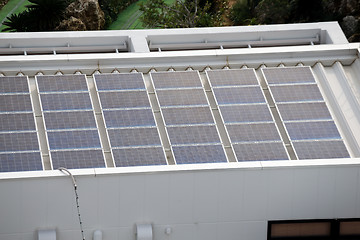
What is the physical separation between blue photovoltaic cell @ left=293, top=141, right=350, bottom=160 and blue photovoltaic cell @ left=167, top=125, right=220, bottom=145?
2.71m

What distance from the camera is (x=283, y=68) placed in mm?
29594

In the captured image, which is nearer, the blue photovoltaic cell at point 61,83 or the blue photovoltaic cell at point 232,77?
the blue photovoltaic cell at point 61,83

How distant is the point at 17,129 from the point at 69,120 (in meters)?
1.73

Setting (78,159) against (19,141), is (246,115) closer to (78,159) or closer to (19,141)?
(78,159)

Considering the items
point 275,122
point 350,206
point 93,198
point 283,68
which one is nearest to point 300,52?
point 283,68

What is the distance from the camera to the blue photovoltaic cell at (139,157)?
82.7ft

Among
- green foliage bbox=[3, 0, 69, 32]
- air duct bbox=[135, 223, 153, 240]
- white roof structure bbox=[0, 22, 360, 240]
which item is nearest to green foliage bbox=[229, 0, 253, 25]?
green foliage bbox=[3, 0, 69, 32]

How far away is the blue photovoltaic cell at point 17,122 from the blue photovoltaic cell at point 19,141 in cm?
28

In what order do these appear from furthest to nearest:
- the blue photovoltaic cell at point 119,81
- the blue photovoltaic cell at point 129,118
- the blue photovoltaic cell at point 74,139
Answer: the blue photovoltaic cell at point 119,81 < the blue photovoltaic cell at point 129,118 < the blue photovoltaic cell at point 74,139

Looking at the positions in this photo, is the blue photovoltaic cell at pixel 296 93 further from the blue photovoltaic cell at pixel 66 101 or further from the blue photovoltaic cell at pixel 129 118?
the blue photovoltaic cell at pixel 66 101

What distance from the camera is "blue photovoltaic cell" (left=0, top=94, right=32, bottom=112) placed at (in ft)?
88.2

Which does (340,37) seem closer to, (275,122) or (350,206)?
(275,122)

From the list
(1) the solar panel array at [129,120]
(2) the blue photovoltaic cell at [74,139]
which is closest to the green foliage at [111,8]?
(1) the solar panel array at [129,120]

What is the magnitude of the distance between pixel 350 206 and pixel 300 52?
7352 millimetres
